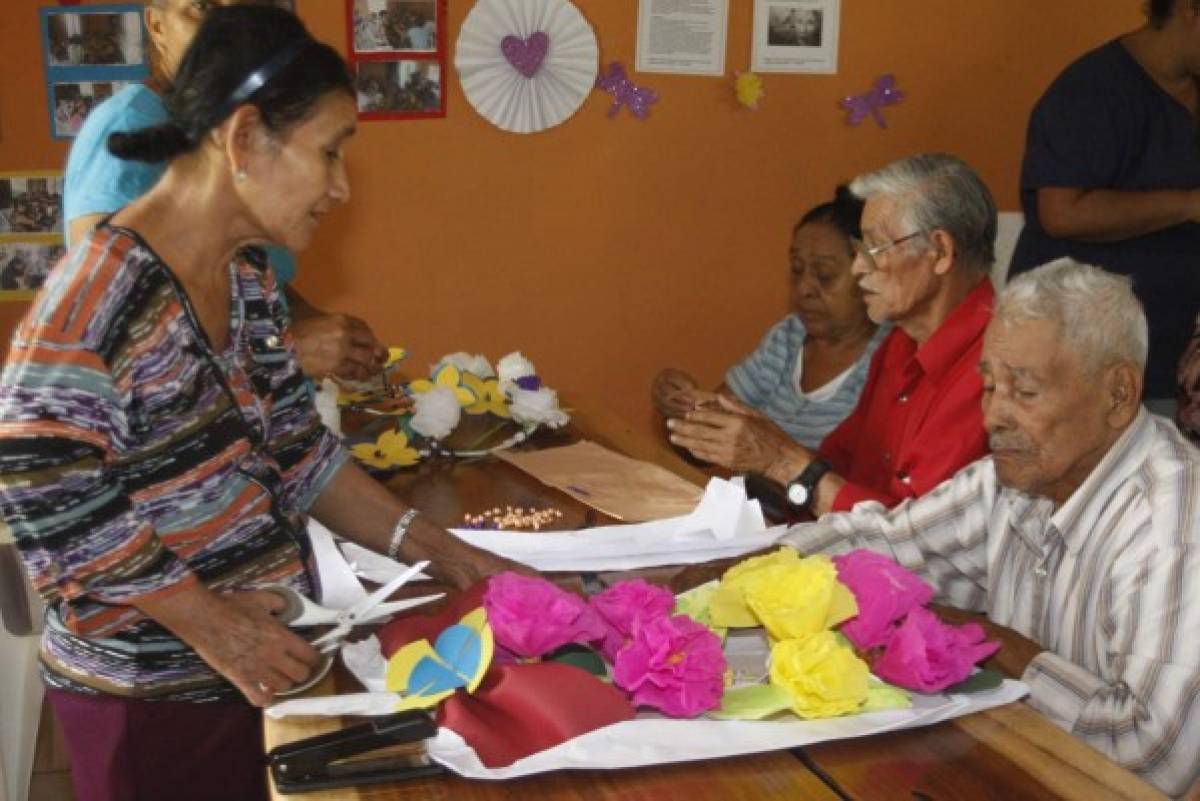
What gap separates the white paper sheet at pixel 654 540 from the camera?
2.12 metres

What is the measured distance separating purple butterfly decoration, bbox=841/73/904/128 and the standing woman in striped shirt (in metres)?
2.94

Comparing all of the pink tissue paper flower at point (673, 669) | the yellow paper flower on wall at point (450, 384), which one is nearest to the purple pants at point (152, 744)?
the pink tissue paper flower at point (673, 669)

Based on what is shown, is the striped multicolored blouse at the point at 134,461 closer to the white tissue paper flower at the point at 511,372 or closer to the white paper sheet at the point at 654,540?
the white paper sheet at the point at 654,540

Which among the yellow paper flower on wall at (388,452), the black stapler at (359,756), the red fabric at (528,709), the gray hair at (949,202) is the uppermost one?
the gray hair at (949,202)

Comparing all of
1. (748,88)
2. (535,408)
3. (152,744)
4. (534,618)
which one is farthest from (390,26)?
(534,618)

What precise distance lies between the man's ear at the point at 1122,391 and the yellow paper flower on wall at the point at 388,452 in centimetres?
137

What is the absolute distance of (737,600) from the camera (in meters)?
1.74

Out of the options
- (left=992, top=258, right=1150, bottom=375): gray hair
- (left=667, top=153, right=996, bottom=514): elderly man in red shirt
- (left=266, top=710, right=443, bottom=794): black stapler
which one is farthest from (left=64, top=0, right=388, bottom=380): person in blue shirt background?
(left=992, top=258, right=1150, bottom=375): gray hair

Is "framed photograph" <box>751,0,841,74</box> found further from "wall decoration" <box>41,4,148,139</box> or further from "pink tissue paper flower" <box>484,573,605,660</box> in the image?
"pink tissue paper flower" <box>484,573,605,660</box>

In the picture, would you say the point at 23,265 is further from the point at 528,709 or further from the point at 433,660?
the point at 528,709

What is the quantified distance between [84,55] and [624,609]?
9.60 feet

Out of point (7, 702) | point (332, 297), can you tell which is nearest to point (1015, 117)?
point (332, 297)

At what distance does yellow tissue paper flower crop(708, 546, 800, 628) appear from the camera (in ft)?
5.66

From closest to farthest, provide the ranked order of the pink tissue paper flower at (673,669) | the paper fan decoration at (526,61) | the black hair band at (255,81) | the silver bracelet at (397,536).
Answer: the pink tissue paper flower at (673,669) < the black hair band at (255,81) < the silver bracelet at (397,536) < the paper fan decoration at (526,61)
